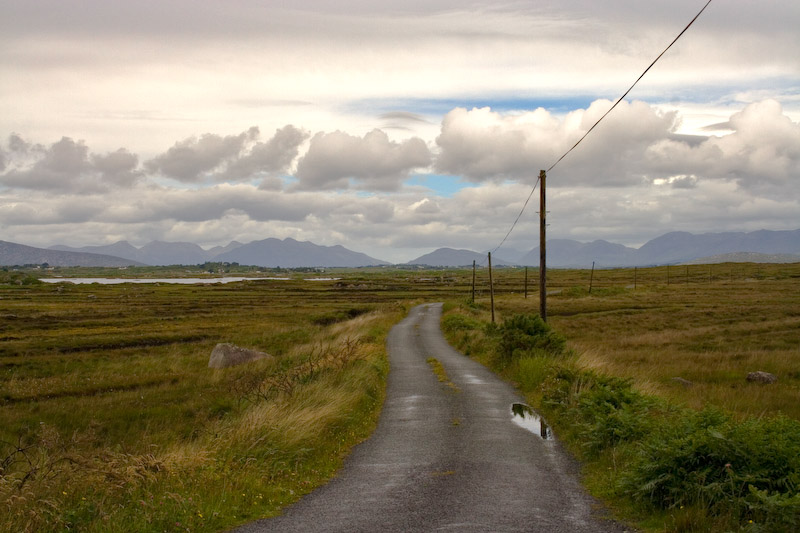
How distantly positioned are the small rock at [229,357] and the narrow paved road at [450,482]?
19.6 metres

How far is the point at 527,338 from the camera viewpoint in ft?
80.5

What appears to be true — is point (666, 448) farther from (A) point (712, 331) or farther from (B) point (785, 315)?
(B) point (785, 315)

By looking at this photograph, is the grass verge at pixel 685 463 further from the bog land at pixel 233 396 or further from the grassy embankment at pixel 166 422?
the grassy embankment at pixel 166 422

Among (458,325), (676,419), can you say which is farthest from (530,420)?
(458,325)

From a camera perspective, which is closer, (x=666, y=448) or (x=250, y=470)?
(x=666, y=448)

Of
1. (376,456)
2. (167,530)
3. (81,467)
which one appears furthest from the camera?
(376,456)

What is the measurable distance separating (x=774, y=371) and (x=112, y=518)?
27.6m

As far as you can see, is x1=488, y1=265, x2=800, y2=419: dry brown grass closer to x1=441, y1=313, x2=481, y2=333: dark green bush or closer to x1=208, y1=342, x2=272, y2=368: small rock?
x1=441, y1=313, x2=481, y2=333: dark green bush

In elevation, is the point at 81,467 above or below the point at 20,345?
above

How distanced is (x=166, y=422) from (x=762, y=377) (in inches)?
914

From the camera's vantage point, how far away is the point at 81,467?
9.38 metres

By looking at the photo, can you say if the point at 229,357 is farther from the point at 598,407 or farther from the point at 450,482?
the point at 450,482

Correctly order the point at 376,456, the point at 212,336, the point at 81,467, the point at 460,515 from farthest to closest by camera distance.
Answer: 1. the point at 212,336
2. the point at 376,456
3. the point at 81,467
4. the point at 460,515

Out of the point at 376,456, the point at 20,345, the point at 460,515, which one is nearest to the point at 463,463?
the point at 376,456
